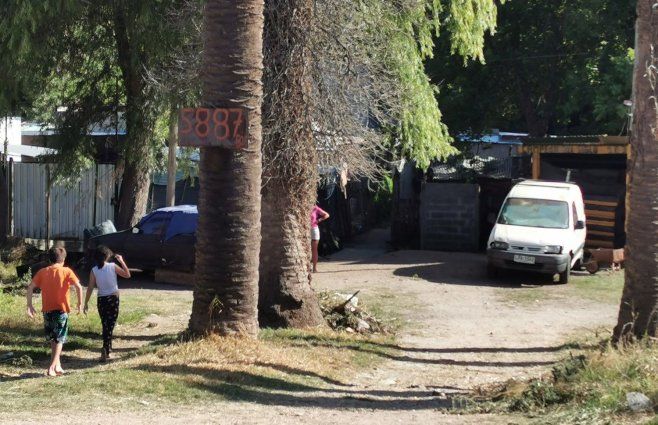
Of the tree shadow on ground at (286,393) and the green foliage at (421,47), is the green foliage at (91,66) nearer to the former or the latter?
the green foliage at (421,47)

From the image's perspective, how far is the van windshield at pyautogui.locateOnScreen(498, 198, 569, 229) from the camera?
814 inches

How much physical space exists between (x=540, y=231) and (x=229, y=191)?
36.3ft

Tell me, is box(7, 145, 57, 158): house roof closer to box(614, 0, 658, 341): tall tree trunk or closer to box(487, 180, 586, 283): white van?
box(487, 180, 586, 283): white van

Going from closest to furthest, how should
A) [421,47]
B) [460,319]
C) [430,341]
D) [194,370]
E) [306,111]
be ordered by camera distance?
1. [194,370]
2. [306,111]
3. [430,341]
4. [460,319]
5. [421,47]

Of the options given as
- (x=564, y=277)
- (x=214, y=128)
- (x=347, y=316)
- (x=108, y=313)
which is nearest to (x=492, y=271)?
(x=564, y=277)

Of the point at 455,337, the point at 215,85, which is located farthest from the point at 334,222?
the point at 215,85

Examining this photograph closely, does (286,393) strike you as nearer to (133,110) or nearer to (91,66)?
(133,110)

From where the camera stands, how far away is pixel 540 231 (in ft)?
66.3

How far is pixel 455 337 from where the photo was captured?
47.3ft

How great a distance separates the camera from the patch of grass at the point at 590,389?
315 inches

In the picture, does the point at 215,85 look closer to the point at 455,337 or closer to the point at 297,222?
the point at 297,222

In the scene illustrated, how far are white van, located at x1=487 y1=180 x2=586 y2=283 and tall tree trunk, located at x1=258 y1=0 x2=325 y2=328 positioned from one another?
7346mm

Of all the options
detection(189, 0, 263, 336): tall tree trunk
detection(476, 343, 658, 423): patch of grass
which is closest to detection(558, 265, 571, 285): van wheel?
detection(476, 343, 658, 423): patch of grass

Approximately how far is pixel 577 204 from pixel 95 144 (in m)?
11.1
